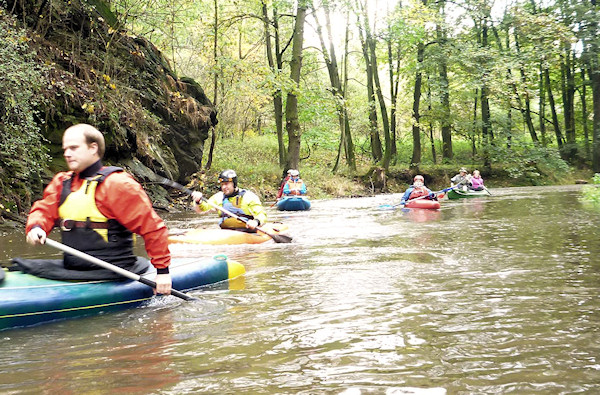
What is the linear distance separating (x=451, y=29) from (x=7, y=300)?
2249cm

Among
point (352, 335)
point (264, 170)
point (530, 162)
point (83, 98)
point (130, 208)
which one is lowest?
point (352, 335)

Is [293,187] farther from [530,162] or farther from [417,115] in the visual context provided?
[530,162]

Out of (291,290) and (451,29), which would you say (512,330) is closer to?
(291,290)

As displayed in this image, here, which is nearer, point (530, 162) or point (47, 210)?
point (47, 210)

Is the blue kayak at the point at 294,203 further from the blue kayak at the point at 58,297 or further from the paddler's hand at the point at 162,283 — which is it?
the paddler's hand at the point at 162,283

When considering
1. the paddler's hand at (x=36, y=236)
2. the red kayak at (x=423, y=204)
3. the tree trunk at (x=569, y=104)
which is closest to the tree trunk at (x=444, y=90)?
the tree trunk at (x=569, y=104)

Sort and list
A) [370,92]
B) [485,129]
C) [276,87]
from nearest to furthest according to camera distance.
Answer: [276,87] → [370,92] → [485,129]

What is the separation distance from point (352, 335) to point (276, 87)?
13555 mm

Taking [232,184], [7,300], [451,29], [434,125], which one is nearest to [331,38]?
[451,29]

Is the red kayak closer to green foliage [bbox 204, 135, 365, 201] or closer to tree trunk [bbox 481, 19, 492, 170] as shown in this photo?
green foliage [bbox 204, 135, 365, 201]

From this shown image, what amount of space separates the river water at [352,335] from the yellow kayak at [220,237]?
1.63 metres

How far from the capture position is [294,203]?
13641 mm

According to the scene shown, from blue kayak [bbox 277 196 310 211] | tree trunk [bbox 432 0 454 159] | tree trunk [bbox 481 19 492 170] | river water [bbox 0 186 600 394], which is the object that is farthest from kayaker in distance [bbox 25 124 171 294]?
tree trunk [bbox 481 19 492 170]

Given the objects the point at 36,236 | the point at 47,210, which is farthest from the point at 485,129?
the point at 36,236
